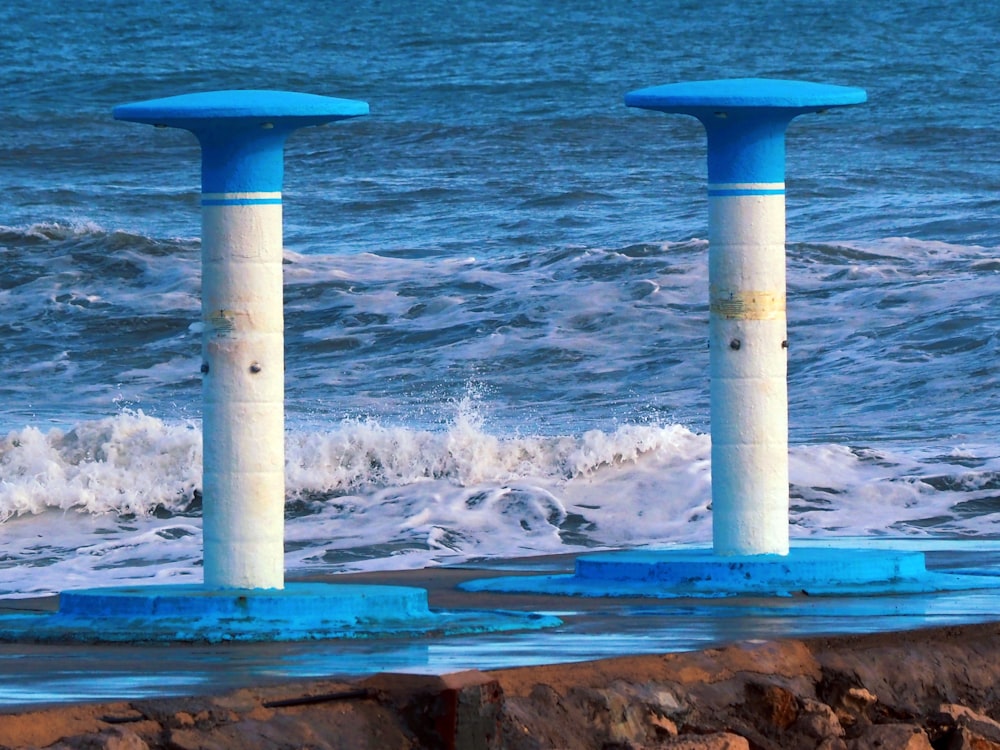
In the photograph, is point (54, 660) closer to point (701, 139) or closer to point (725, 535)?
point (725, 535)

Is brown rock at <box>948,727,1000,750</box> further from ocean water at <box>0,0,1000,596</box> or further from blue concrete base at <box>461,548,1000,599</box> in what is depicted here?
ocean water at <box>0,0,1000,596</box>

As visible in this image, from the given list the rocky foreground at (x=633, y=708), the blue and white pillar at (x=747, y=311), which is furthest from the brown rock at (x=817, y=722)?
the blue and white pillar at (x=747, y=311)

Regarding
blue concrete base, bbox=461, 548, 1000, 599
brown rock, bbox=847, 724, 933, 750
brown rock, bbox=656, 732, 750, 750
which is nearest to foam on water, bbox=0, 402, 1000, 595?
blue concrete base, bbox=461, 548, 1000, 599

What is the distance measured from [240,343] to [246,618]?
1.05 meters

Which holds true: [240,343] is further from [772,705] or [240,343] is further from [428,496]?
[428,496]

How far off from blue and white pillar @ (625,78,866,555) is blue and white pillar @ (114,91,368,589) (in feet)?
6.35

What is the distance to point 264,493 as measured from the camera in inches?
314

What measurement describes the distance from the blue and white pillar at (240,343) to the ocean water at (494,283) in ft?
14.5

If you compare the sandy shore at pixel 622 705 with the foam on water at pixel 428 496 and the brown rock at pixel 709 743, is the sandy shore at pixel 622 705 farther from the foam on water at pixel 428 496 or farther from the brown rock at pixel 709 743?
the foam on water at pixel 428 496

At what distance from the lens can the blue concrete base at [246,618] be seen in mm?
7398

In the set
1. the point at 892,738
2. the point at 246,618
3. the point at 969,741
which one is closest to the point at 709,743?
the point at 892,738

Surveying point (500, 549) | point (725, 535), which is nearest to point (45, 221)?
point (500, 549)

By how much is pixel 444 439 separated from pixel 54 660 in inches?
444

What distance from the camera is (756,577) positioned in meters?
9.04
